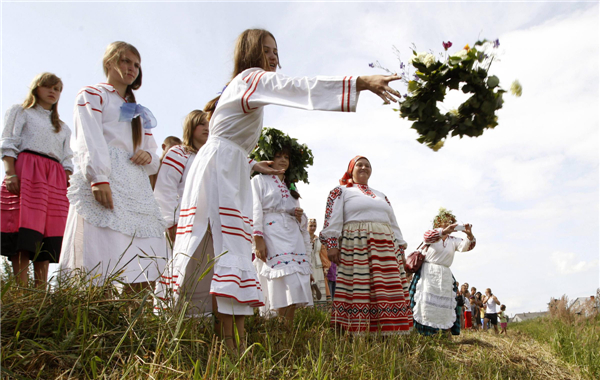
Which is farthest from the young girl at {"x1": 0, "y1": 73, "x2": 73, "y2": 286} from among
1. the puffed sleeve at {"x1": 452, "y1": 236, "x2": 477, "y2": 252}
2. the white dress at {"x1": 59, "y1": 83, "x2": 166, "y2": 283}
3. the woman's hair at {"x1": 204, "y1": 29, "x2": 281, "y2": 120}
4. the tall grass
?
the puffed sleeve at {"x1": 452, "y1": 236, "x2": 477, "y2": 252}

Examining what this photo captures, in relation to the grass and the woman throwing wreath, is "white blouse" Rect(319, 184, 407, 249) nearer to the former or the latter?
the woman throwing wreath

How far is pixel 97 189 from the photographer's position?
3.26 m

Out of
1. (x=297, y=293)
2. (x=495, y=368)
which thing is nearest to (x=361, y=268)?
(x=297, y=293)

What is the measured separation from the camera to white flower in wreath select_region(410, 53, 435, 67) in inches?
117

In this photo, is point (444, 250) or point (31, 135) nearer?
point (31, 135)

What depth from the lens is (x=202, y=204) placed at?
9.41ft

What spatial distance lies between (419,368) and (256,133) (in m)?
1.79

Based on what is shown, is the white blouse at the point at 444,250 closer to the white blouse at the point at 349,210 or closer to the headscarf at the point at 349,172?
the white blouse at the point at 349,210

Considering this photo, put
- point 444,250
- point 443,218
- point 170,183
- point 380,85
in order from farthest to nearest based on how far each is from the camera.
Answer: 1. point 443,218
2. point 444,250
3. point 170,183
4. point 380,85

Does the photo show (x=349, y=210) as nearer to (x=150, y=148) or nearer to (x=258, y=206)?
(x=258, y=206)

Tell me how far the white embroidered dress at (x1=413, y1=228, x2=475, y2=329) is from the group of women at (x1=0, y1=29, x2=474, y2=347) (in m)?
1.52

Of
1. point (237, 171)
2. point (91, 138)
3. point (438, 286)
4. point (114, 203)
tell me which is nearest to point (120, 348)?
point (237, 171)

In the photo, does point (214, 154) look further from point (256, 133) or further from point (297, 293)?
point (297, 293)

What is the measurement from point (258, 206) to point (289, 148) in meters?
1.11
